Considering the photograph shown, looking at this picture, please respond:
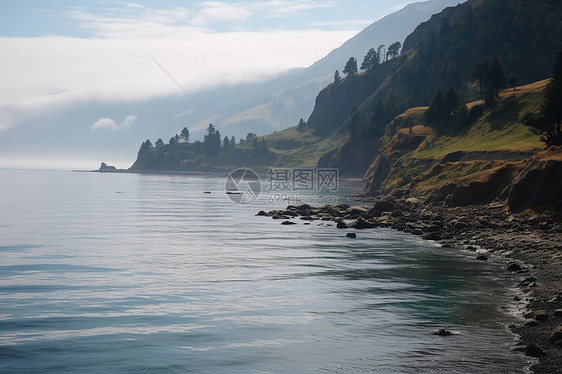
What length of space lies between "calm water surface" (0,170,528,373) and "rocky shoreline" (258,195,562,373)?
127 cm

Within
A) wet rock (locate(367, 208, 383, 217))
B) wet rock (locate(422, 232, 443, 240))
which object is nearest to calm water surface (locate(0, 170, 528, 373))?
wet rock (locate(422, 232, 443, 240))

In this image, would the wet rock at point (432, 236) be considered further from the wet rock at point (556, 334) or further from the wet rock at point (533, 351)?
the wet rock at point (533, 351)

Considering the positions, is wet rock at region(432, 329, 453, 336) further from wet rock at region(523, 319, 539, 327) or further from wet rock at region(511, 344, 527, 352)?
wet rock at region(523, 319, 539, 327)

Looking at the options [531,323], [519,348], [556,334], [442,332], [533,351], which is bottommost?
[442,332]

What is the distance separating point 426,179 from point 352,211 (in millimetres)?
29367

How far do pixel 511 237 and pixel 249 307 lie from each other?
3234 cm

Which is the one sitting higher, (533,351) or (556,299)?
(556,299)

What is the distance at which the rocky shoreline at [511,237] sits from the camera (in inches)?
925

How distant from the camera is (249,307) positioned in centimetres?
3023

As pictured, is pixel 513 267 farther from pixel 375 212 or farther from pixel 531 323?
pixel 375 212

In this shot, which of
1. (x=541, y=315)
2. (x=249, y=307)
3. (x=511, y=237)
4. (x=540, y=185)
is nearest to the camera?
(x=541, y=315)

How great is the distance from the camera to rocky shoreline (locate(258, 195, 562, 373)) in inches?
925

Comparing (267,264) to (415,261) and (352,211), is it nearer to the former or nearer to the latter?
(415,261)

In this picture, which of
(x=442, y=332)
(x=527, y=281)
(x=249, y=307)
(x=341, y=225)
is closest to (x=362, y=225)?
(x=341, y=225)
